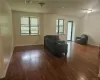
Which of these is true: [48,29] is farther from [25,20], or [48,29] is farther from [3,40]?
[3,40]

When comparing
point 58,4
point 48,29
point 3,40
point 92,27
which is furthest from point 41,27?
point 3,40

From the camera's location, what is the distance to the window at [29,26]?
7.83 meters

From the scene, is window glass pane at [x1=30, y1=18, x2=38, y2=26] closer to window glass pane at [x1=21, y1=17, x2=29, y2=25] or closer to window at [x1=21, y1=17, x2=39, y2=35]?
window at [x1=21, y1=17, x2=39, y2=35]

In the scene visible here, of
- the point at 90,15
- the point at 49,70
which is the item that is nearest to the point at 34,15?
the point at 90,15

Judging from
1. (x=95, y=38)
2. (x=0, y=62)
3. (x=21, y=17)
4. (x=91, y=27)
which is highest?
(x=21, y=17)

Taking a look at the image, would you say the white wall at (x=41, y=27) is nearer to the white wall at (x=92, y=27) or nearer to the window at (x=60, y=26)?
the window at (x=60, y=26)

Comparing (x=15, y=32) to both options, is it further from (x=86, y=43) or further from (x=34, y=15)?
(x=86, y=43)

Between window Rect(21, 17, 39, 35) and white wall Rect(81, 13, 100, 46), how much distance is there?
4703mm

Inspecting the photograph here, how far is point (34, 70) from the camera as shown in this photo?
346 cm

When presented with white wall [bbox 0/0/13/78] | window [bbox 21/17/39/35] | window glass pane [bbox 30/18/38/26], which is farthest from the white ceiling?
window glass pane [bbox 30/18/38/26]

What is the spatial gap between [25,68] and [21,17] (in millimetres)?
5094

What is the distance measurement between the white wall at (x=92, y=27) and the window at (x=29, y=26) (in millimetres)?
4703

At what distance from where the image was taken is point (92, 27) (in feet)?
27.8

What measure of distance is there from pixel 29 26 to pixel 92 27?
5.47 m
